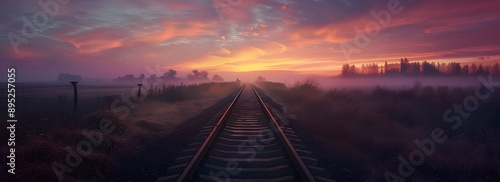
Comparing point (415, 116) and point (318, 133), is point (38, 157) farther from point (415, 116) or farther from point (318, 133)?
point (415, 116)

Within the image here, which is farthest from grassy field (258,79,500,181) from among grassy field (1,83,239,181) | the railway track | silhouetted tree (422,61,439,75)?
silhouetted tree (422,61,439,75)

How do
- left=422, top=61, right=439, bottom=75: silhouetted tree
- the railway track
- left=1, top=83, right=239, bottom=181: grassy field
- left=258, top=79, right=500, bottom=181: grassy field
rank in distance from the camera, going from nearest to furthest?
the railway track < left=1, top=83, right=239, bottom=181: grassy field < left=258, top=79, right=500, bottom=181: grassy field < left=422, top=61, right=439, bottom=75: silhouetted tree

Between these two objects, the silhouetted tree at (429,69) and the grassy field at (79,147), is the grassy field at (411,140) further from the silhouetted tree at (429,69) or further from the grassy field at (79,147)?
the silhouetted tree at (429,69)

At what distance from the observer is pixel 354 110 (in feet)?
43.6

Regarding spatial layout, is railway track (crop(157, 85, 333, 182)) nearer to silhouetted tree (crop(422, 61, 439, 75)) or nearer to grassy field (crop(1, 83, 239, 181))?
grassy field (crop(1, 83, 239, 181))

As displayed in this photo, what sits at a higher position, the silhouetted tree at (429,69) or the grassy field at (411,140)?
the silhouetted tree at (429,69)

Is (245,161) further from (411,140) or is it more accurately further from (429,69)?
(429,69)

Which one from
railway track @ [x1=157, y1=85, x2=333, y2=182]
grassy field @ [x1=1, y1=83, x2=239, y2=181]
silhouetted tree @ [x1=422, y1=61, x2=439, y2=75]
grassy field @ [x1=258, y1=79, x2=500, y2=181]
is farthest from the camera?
silhouetted tree @ [x1=422, y1=61, x2=439, y2=75]

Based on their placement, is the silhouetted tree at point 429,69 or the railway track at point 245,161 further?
the silhouetted tree at point 429,69

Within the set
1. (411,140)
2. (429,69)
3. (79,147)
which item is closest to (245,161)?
(79,147)

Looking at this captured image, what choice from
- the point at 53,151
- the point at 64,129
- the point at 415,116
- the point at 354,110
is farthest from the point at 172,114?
the point at 415,116

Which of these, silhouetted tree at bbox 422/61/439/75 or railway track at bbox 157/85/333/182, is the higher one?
silhouetted tree at bbox 422/61/439/75

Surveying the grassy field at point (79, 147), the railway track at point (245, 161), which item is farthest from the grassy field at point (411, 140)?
the grassy field at point (79, 147)

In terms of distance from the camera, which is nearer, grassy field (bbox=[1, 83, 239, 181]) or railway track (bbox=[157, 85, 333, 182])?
railway track (bbox=[157, 85, 333, 182])
